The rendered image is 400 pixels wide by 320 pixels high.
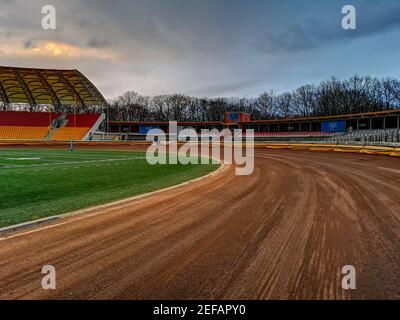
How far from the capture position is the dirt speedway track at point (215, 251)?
399 cm

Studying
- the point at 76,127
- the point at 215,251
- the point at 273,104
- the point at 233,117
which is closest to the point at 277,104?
the point at 273,104

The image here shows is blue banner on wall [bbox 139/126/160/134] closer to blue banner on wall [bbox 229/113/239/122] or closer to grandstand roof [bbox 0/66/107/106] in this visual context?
grandstand roof [bbox 0/66/107/106]

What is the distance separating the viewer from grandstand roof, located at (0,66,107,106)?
235 feet

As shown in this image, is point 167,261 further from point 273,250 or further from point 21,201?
point 21,201

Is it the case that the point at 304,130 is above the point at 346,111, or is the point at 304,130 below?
below

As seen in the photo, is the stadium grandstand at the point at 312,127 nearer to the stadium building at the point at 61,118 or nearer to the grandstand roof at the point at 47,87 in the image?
the stadium building at the point at 61,118

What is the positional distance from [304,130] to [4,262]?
73873mm

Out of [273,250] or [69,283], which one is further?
[273,250]

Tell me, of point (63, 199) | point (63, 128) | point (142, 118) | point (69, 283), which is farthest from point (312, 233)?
point (142, 118)

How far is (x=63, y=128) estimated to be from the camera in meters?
74.5

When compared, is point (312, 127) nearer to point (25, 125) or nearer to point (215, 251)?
point (25, 125)

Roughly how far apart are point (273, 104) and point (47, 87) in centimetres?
8123

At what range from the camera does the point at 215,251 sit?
17.3 feet

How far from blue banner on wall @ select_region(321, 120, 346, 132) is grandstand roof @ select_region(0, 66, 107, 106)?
45977mm
